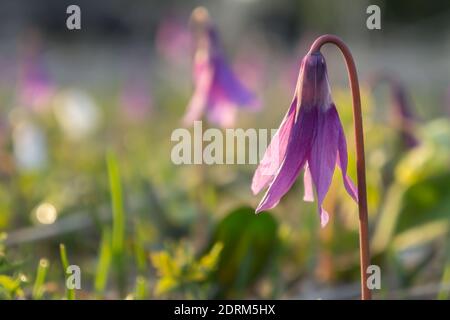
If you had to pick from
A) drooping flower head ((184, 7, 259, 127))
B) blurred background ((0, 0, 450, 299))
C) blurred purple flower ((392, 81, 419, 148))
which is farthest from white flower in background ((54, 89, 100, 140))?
blurred purple flower ((392, 81, 419, 148))

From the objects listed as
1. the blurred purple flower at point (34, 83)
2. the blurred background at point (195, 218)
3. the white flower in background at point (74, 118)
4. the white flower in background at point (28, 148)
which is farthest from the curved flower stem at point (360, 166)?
the white flower in background at point (74, 118)

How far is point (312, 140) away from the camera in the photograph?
3.99ft

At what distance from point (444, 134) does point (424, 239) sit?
0.32 meters

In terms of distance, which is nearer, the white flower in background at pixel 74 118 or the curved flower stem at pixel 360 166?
the curved flower stem at pixel 360 166

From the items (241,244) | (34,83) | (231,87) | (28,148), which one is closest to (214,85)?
(231,87)

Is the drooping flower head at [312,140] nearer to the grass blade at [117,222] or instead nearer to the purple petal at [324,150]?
the purple petal at [324,150]

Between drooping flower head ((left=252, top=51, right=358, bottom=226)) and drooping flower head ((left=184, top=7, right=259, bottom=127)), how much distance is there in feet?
3.06

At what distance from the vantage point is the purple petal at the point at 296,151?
1.20m

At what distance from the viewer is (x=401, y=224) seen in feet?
7.16

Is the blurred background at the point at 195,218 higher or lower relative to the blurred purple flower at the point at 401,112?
lower

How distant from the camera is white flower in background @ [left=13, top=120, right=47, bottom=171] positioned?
2.98m

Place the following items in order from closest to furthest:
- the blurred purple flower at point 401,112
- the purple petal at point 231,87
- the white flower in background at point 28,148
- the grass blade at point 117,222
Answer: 1. the grass blade at point 117,222
2. the purple petal at point 231,87
3. the blurred purple flower at point 401,112
4. the white flower in background at point 28,148

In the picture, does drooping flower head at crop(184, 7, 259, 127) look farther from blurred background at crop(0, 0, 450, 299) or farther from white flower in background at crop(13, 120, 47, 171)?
white flower in background at crop(13, 120, 47, 171)

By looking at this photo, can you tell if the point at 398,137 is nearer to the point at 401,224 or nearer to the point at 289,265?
the point at 401,224
